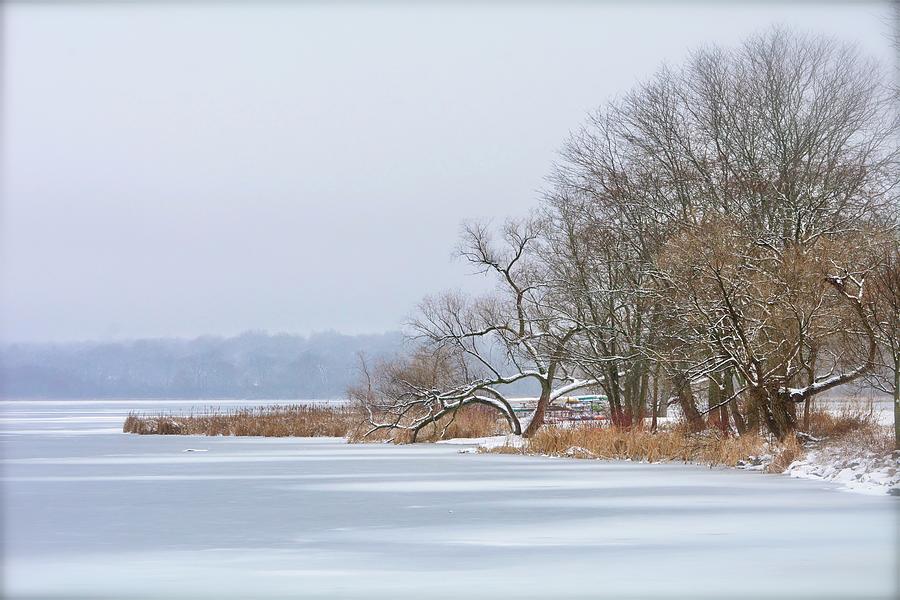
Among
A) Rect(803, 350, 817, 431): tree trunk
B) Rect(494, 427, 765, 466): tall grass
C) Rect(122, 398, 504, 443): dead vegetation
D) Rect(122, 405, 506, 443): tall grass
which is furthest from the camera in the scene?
Rect(122, 398, 504, 443): dead vegetation

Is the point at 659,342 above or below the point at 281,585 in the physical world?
above

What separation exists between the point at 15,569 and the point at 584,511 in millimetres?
7932

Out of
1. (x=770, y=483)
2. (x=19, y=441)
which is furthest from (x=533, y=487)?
(x=19, y=441)

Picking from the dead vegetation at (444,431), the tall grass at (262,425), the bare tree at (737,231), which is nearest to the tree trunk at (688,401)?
the bare tree at (737,231)

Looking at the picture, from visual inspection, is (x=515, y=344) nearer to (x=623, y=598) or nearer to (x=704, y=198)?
(x=704, y=198)

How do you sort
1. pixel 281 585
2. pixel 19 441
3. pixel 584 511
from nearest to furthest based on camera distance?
pixel 281 585, pixel 584 511, pixel 19 441

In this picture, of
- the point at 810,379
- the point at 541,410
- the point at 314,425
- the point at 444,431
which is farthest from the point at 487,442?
the point at 810,379

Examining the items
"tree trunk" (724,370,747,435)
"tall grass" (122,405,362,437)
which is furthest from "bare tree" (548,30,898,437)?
"tall grass" (122,405,362,437)

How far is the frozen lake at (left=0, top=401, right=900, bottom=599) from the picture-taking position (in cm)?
1043

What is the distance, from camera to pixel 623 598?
966 centimetres

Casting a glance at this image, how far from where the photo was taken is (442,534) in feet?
46.6

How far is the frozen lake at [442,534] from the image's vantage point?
10430 millimetres

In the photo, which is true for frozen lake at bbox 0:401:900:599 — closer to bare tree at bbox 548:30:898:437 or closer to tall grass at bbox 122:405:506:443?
bare tree at bbox 548:30:898:437

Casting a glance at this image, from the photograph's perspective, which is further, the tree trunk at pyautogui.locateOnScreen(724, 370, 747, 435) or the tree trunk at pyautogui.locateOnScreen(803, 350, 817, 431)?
the tree trunk at pyautogui.locateOnScreen(724, 370, 747, 435)
